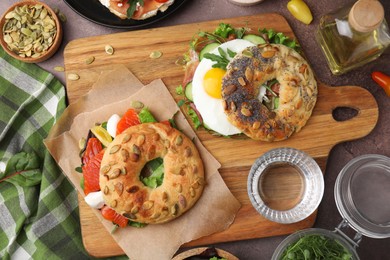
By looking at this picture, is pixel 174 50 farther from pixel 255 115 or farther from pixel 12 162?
pixel 12 162

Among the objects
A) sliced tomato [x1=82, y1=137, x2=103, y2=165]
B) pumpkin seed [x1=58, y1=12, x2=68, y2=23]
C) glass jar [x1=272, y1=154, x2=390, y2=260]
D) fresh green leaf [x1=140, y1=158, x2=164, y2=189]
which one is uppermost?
pumpkin seed [x1=58, y1=12, x2=68, y2=23]

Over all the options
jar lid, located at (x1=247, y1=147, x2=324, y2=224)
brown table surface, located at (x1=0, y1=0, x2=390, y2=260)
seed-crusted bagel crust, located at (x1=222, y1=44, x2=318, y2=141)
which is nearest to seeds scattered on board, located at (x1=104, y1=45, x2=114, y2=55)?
brown table surface, located at (x1=0, y1=0, x2=390, y2=260)

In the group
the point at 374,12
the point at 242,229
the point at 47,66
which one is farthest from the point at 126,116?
the point at 374,12

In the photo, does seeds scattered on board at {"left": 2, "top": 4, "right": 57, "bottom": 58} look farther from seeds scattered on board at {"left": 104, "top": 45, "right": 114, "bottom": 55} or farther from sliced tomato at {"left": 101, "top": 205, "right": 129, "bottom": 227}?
sliced tomato at {"left": 101, "top": 205, "right": 129, "bottom": 227}

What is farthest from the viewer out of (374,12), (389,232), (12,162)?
(12,162)

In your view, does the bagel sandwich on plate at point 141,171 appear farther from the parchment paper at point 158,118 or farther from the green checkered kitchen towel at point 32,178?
the green checkered kitchen towel at point 32,178

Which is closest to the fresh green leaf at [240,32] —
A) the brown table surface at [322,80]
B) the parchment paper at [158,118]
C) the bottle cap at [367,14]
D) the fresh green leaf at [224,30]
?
the fresh green leaf at [224,30]

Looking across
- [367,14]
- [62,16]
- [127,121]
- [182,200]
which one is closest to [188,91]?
[127,121]
